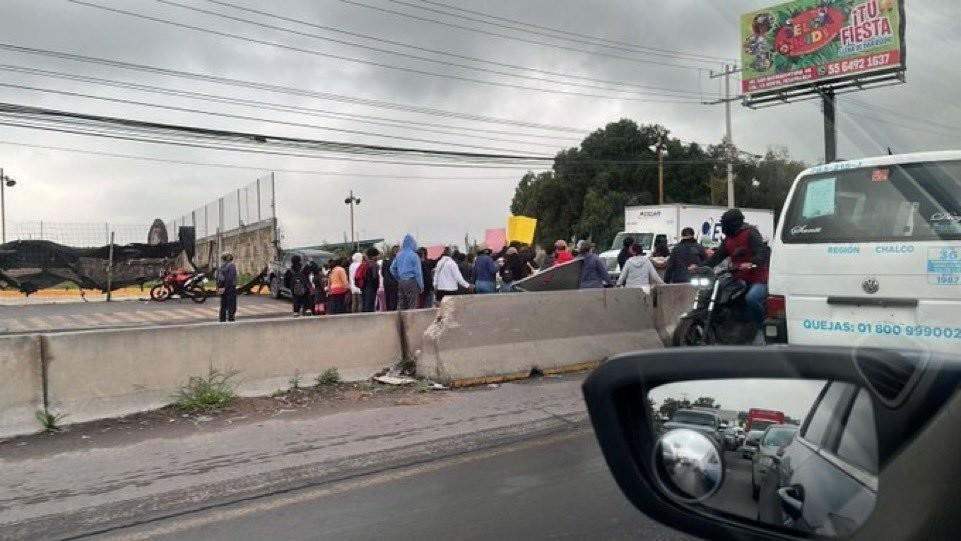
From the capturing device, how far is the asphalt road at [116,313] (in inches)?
705

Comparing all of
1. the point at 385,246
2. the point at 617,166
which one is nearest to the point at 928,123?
the point at 385,246

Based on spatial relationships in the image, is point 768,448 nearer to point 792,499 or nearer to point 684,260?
point 792,499

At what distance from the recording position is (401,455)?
5.68 meters

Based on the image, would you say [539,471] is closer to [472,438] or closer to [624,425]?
[472,438]

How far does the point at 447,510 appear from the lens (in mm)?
4355

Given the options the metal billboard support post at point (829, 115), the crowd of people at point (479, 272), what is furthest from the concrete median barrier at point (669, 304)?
the metal billboard support post at point (829, 115)

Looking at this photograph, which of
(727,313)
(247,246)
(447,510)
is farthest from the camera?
(247,246)

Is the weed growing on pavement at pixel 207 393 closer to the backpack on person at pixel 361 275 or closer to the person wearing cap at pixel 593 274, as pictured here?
the person wearing cap at pixel 593 274

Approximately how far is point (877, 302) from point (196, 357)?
628 centimetres

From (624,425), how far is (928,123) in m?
2.62

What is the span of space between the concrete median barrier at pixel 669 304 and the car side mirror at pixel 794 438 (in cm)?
912

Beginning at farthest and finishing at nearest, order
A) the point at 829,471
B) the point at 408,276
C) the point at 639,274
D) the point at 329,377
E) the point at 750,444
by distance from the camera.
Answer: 1. the point at 408,276
2. the point at 639,274
3. the point at 329,377
4. the point at 750,444
5. the point at 829,471

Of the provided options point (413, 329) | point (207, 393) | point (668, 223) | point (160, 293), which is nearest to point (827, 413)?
point (207, 393)

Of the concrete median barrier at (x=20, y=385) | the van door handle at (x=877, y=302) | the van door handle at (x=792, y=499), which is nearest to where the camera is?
the van door handle at (x=792, y=499)
